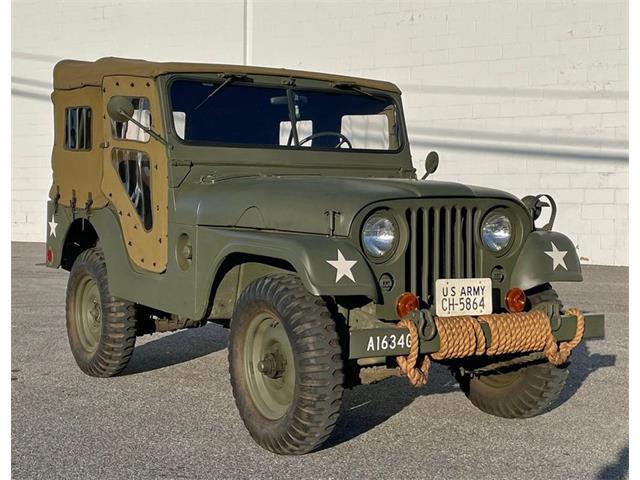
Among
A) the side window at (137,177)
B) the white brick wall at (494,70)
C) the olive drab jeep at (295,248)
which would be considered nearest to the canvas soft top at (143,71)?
the olive drab jeep at (295,248)

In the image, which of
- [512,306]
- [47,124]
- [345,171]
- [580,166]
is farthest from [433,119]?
[512,306]

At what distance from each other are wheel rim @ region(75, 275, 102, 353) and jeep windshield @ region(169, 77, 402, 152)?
5.48 feet

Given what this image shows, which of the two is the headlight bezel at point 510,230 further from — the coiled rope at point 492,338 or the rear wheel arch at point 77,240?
the rear wheel arch at point 77,240

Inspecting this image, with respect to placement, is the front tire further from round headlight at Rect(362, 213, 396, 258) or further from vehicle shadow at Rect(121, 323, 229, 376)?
vehicle shadow at Rect(121, 323, 229, 376)

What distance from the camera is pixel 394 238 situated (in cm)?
482

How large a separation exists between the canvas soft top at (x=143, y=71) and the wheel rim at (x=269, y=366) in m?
1.90

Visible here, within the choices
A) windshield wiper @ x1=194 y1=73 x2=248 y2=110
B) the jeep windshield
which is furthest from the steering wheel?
windshield wiper @ x1=194 y1=73 x2=248 y2=110

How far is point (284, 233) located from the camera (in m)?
4.98

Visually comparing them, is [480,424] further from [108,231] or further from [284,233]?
[108,231]

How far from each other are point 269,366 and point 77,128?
3067 millimetres

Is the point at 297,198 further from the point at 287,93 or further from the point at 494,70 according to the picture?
the point at 494,70


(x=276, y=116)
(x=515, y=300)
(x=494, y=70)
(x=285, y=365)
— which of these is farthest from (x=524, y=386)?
(x=494, y=70)

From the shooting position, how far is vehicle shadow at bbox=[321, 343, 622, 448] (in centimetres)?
538

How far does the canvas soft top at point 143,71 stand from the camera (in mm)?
6082
